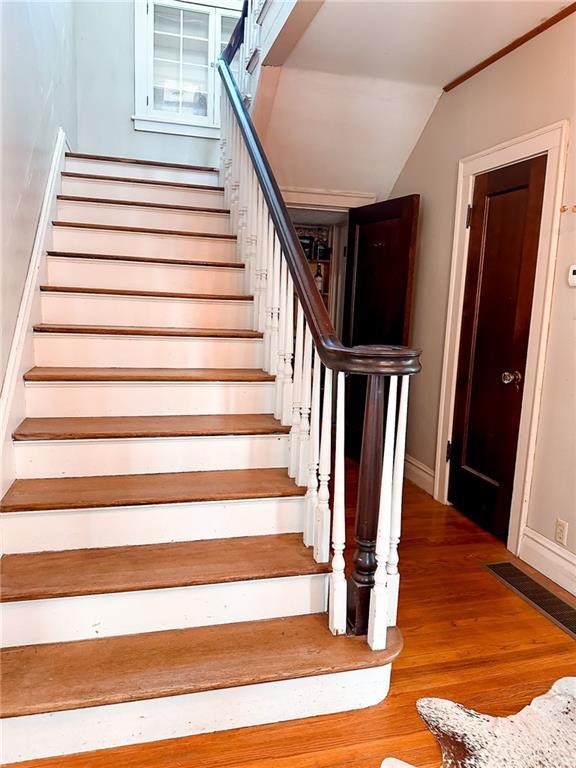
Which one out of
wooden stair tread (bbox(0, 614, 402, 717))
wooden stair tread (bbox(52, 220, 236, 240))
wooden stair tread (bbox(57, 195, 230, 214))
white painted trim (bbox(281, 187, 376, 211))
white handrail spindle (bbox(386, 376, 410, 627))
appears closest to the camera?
wooden stair tread (bbox(0, 614, 402, 717))

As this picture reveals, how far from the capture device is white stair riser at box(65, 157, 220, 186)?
334 cm

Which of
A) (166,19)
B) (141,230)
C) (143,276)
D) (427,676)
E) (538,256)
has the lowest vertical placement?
(427,676)

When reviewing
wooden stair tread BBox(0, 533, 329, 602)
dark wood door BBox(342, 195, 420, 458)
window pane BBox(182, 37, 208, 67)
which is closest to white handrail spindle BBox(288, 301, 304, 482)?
wooden stair tread BBox(0, 533, 329, 602)

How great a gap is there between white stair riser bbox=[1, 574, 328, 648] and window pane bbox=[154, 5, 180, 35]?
15.8 ft

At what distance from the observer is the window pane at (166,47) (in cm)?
453

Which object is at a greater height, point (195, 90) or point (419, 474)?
point (195, 90)

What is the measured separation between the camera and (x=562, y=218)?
235cm

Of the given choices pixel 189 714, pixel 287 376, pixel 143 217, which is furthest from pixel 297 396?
pixel 143 217

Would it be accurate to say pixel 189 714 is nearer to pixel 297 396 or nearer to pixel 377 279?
pixel 297 396

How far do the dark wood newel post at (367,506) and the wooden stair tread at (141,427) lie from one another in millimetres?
610

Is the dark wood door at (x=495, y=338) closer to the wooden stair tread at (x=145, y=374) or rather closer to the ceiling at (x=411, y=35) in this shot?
the ceiling at (x=411, y=35)

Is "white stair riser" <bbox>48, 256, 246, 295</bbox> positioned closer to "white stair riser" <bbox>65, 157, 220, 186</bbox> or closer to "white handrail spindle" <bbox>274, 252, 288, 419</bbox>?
→ "white handrail spindle" <bbox>274, 252, 288, 419</bbox>

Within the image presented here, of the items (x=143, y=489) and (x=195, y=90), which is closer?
(x=143, y=489)

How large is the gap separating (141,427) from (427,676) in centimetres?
138
